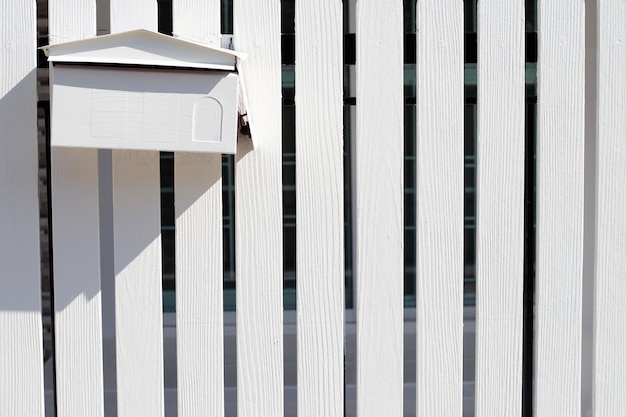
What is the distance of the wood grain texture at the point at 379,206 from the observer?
1.60 m

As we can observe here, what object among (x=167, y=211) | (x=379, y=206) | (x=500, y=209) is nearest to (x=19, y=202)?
(x=379, y=206)

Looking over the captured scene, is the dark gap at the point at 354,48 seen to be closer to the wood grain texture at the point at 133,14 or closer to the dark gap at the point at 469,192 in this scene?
the wood grain texture at the point at 133,14

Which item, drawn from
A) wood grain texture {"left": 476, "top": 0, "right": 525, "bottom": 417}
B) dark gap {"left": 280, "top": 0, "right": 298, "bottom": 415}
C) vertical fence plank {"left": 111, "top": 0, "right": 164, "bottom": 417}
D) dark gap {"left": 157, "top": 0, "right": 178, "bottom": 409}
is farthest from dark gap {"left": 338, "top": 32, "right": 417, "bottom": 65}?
dark gap {"left": 157, "top": 0, "right": 178, "bottom": 409}

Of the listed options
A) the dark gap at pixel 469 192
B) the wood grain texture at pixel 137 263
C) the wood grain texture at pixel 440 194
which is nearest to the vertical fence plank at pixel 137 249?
the wood grain texture at pixel 137 263

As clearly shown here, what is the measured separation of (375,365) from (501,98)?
675 millimetres

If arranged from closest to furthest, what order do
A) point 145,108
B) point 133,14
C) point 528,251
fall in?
point 145,108 < point 133,14 < point 528,251

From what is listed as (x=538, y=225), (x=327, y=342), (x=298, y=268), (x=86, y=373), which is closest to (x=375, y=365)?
(x=327, y=342)

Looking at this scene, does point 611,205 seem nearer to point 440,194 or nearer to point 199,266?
point 440,194

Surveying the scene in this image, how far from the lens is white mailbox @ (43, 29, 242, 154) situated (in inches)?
56.9

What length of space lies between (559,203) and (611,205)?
12cm

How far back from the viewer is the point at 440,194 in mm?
1621

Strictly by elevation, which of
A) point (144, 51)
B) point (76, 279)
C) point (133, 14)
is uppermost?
point (133, 14)

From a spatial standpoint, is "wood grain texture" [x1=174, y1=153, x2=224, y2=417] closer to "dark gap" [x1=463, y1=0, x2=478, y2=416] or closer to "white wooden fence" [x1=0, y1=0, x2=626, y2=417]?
"white wooden fence" [x1=0, y1=0, x2=626, y2=417]

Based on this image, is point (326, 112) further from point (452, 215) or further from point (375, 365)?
point (375, 365)
